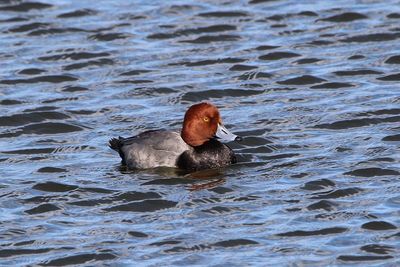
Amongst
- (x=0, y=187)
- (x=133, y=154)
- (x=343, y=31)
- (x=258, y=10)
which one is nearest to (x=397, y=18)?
(x=343, y=31)

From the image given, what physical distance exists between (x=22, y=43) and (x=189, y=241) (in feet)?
26.9

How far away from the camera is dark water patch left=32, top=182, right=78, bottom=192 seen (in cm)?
1273

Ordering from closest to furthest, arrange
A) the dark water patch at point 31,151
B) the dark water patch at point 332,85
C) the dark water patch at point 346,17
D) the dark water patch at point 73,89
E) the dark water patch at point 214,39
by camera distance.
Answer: the dark water patch at point 31,151 → the dark water patch at point 332,85 → the dark water patch at point 73,89 → the dark water patch at point 214,39 → the dark water patch at point 346,17

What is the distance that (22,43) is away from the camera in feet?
60.8

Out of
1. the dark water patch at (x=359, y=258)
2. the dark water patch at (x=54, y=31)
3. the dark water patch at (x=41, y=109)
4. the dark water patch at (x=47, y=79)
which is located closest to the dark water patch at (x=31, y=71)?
the dark water patch at (x=47, y=79)

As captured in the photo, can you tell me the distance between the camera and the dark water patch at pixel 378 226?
36.2 feet

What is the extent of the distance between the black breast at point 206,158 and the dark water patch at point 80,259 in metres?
2.86

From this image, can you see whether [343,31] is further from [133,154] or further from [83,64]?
[133,154]

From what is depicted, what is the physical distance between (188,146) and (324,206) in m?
2.29

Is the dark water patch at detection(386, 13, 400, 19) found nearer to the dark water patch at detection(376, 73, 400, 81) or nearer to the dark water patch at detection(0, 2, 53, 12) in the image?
the dark water patch at detection(376, 73, 400, 81)

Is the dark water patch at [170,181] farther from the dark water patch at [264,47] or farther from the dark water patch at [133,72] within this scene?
the dark water patch at [264,47]

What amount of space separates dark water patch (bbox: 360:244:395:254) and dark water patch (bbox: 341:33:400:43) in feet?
24.7

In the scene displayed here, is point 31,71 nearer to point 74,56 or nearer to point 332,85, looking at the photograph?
point 74,56

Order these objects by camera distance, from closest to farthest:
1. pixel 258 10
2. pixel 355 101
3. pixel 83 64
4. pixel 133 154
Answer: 1. pixel 133 154
2. pixel 355 101
3. pixel 83 64
4. pixel 258 10
